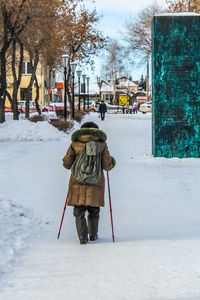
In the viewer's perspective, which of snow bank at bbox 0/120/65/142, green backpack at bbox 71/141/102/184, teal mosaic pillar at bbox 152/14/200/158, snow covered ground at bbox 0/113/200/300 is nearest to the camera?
snow covered ground at bbox 0/113/200/300

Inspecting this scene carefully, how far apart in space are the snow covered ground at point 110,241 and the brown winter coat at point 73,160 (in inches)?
19.3

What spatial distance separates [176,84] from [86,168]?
26.5 feet

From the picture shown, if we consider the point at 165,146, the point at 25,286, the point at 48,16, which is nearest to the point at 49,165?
the point at 165,146

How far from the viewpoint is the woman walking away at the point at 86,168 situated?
5.66 m

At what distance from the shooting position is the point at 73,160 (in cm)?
580

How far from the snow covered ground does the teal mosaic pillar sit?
1283mm

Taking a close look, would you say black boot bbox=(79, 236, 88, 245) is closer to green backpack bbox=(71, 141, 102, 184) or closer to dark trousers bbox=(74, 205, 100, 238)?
dark trousers bbox=(74, 205, 100, 238)

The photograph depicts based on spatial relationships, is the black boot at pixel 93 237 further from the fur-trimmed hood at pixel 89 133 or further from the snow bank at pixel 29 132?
the snow bank at pixel 29 132

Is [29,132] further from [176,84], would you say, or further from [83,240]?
[83,240]

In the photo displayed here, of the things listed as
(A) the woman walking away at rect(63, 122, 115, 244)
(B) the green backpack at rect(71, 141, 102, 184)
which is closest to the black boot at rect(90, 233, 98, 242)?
(A) the woman walking away at rect(63, 122, 115, 244)

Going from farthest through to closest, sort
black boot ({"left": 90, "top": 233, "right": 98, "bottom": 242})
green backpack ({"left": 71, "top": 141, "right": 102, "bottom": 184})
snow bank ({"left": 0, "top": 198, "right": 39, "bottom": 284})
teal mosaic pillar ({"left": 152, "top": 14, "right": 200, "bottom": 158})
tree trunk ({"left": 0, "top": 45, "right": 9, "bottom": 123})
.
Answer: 1. tree trunk ({"left": 0, "top": 45, "right": 9, "bottom": 123})
2. teal mosaic pillar ({"left": 152, "top": 14, "right": 200, "bottom": 158})
3. black boot ({"left": 90, "top": 233, "right": 98, "bottom": 242})
4. green backpack ({"left": 71, "top": 141, "right": 102, "bottom": 184})
5. snow bank ({"left": 0, "top": 198, "right": 39, "bottom": 284})

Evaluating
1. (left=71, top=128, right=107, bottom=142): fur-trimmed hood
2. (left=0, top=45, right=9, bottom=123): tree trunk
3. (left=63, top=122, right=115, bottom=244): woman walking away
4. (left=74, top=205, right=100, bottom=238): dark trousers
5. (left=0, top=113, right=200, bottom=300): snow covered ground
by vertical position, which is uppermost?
(left=0, top=45, right=9, bottom=123): tree trunk

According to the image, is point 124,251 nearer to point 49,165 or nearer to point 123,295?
point 123,295

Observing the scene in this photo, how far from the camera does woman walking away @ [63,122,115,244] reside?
5656 mm
